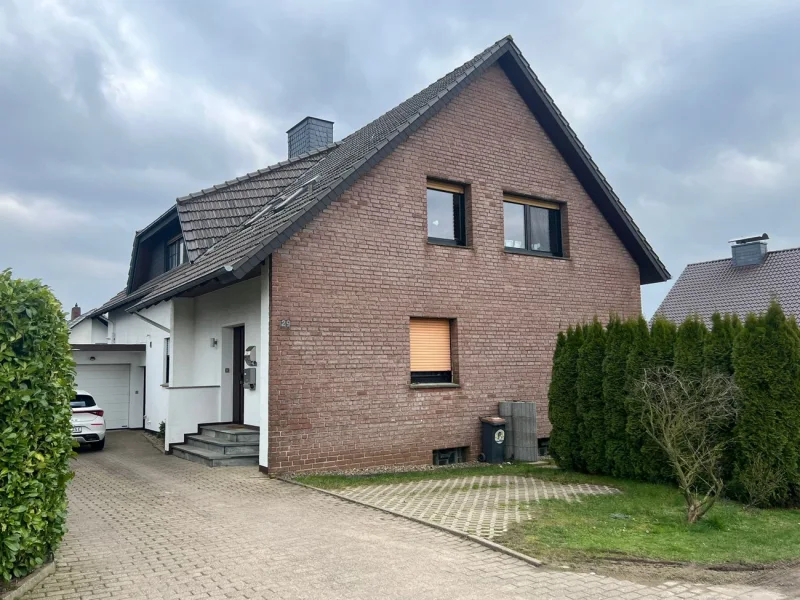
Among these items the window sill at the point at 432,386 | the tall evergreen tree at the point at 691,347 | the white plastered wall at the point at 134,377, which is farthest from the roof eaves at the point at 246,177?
the tall evergreen tree at the point at 691,347

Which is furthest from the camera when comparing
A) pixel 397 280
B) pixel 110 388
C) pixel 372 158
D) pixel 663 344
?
pixel 110 388

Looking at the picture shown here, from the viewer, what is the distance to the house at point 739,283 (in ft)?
78.1

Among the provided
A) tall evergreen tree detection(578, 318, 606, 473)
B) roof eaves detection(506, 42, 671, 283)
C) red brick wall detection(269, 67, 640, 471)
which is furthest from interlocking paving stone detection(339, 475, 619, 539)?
roof eaves detection(506, 42, 671, 283)

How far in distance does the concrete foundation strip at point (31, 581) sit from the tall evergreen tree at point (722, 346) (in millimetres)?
8336

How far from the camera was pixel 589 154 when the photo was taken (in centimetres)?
1531

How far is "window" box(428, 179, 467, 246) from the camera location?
13.3 meters

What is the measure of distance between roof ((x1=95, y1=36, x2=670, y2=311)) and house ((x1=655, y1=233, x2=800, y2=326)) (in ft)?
32.1

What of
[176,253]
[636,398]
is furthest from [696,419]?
[176,253]

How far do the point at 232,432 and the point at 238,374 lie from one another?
1992mm

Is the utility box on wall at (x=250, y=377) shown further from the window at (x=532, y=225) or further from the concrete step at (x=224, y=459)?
the window at (x=532, y=225)

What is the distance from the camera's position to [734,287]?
84.1 feet

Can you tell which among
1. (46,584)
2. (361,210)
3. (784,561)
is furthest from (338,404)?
(784,561)

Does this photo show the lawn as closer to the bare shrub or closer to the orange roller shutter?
the bare shrub

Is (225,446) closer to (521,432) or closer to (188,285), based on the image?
(188,285)
